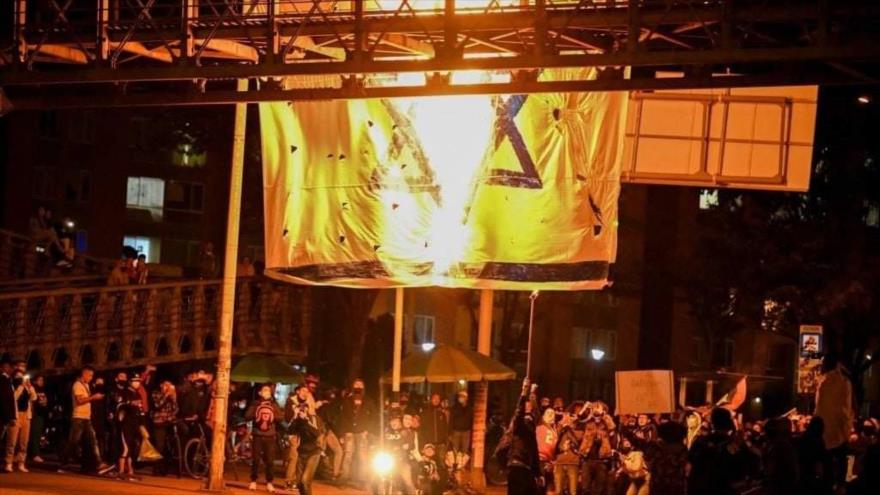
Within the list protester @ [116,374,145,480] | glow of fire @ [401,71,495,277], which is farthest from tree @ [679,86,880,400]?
protester @ [116,374,145,480]

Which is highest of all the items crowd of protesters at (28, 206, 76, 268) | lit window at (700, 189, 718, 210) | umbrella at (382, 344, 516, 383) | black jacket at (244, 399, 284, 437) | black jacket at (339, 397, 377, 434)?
lit window at (700, 189, 718, 210)

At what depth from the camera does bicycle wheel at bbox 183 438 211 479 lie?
92.6 feet

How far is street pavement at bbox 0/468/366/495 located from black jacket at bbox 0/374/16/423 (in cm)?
98

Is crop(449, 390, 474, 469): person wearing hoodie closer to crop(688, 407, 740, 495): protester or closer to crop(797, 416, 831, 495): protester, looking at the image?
crop(797, 416, 831, 495): protester

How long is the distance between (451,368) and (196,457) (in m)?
5.29

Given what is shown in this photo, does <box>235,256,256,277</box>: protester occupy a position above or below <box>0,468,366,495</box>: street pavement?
above

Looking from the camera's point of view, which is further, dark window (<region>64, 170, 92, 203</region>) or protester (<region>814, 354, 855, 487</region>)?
dark window (<region>64, 170, 92, 203</region>)

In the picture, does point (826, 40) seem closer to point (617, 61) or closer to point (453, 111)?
point (617, 61)

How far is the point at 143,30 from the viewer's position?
20.2 meters

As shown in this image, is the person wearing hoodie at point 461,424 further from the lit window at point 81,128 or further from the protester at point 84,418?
the lit window at point 81,128

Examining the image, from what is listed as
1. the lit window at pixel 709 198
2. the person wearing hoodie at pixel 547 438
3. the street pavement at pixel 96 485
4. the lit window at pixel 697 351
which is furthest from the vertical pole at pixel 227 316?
the lit window at pixel 697 351

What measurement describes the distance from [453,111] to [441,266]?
2.47 m

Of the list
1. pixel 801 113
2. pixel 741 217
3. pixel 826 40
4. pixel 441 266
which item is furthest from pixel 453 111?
pixel 741 217

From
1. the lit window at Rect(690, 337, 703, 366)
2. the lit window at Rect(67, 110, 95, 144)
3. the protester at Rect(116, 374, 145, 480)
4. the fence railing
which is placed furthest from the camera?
the lit window at Rect(690, 337, 703, 366)
